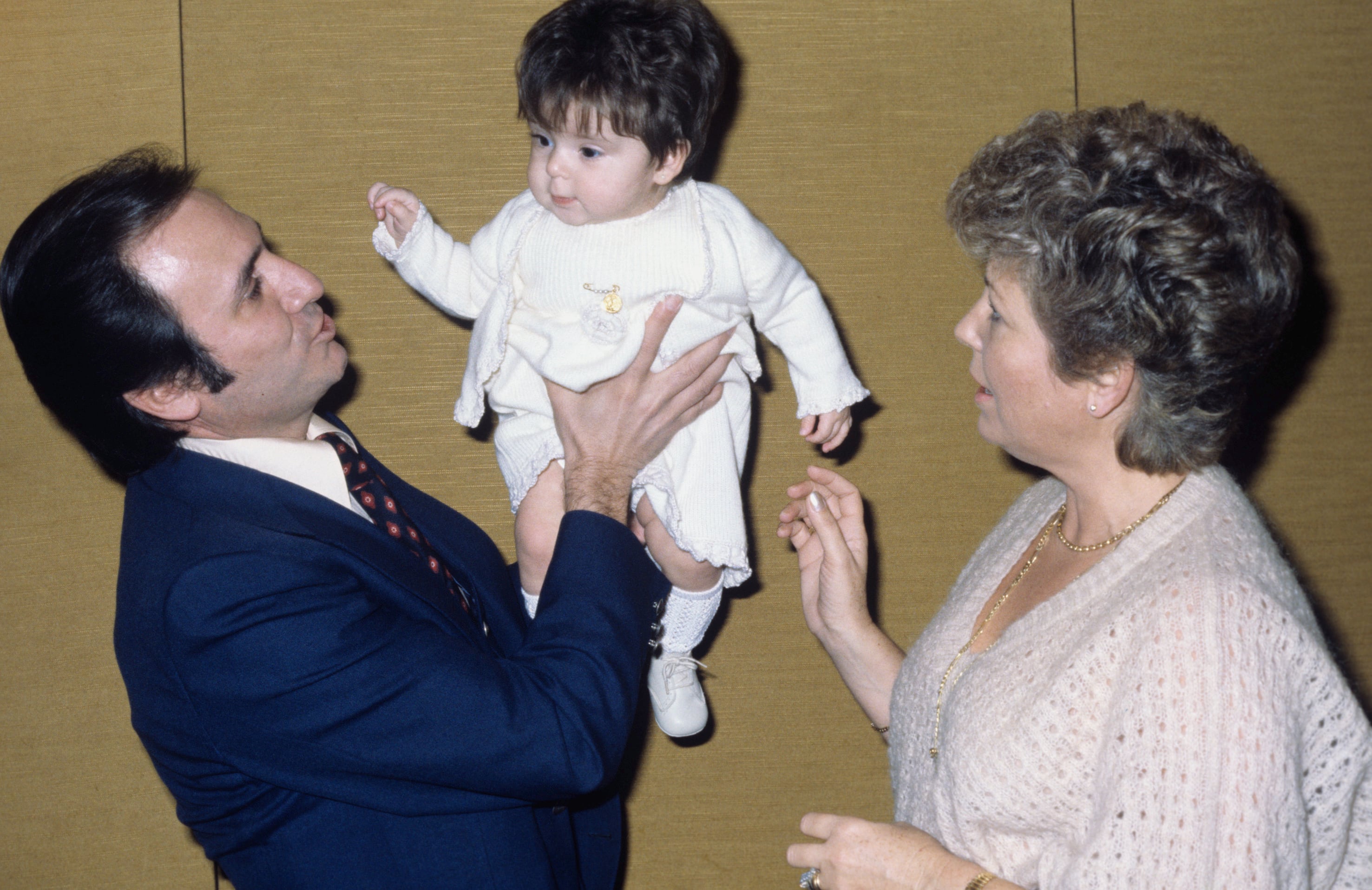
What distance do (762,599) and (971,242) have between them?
115 cm

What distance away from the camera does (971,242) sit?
1.56 meters

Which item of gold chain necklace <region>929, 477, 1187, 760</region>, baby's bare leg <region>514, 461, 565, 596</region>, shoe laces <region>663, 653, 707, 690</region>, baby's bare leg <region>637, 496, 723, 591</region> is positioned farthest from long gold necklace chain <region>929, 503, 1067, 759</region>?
baby's bare leg <region>514, 461, 565, 596</region>

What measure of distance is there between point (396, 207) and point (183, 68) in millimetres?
658

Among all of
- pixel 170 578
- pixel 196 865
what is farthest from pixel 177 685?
pixel 196 865

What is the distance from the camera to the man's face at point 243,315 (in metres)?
1.65

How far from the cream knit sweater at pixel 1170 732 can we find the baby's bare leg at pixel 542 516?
811 millimetres

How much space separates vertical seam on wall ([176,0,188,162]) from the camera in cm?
217

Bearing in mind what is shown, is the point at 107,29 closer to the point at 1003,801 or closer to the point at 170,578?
the point at 170,578

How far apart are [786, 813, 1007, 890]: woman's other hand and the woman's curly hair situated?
2.10ft

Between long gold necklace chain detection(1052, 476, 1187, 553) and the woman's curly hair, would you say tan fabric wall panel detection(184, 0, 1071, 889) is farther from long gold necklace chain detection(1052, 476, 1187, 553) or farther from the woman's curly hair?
the woman's curly hair

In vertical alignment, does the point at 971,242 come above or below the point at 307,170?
above

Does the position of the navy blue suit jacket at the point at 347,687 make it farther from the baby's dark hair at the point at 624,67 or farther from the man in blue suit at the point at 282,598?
the baby's dark hair at the point at 624,67

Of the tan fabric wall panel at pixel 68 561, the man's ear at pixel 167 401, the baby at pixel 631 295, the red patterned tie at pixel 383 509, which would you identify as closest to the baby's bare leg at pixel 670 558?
the baby at pixel 631 295

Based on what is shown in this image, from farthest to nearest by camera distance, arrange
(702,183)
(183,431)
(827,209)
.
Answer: (827,209) → (702,183) → (183,431)
